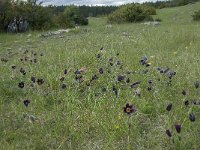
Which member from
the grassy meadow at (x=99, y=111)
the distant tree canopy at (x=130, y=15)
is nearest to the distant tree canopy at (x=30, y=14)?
the distant tree canopy at (x=130, y=15)

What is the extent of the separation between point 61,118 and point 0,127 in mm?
610

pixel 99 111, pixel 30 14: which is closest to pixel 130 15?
pixel 30 14

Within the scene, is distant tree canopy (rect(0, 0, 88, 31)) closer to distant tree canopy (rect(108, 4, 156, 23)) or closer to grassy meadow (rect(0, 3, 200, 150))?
distant tree canopy (rect(108, 4, 156, 23))

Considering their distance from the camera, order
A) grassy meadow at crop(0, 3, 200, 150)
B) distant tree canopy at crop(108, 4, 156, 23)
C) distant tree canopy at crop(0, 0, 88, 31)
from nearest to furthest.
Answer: grassy meadow at crop(0, 3, 200, 150) < distant tree canopy at crop(0, 0, 88, 31) < distant tree canopy at crop(108, 4, 156, 23)

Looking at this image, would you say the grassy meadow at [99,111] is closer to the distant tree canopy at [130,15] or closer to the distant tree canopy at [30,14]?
the distant tree canopy at [30,14]

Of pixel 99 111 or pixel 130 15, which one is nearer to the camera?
pixel 99 111

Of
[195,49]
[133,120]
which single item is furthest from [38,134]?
[195,49]

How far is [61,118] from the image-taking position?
3686mm

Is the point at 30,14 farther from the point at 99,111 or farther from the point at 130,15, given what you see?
the point at 99,111

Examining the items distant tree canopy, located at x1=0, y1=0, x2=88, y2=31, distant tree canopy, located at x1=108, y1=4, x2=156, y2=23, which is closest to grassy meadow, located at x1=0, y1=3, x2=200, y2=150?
distant tree canopy, located at x1=0, y1=0, x2=88, y2=31

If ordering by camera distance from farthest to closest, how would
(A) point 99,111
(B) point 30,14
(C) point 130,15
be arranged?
(C) point 130,15
(B) point 30,14
(A) point 99,111

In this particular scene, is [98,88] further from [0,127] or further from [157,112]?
[0,127]

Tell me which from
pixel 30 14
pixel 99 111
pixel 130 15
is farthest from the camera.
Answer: pixel 130 15

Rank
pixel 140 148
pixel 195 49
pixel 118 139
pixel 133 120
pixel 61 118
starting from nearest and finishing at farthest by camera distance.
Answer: pixel 140 148
pixel 118 139
pixel 133 120
pixel 61 118
pixel 195 49
